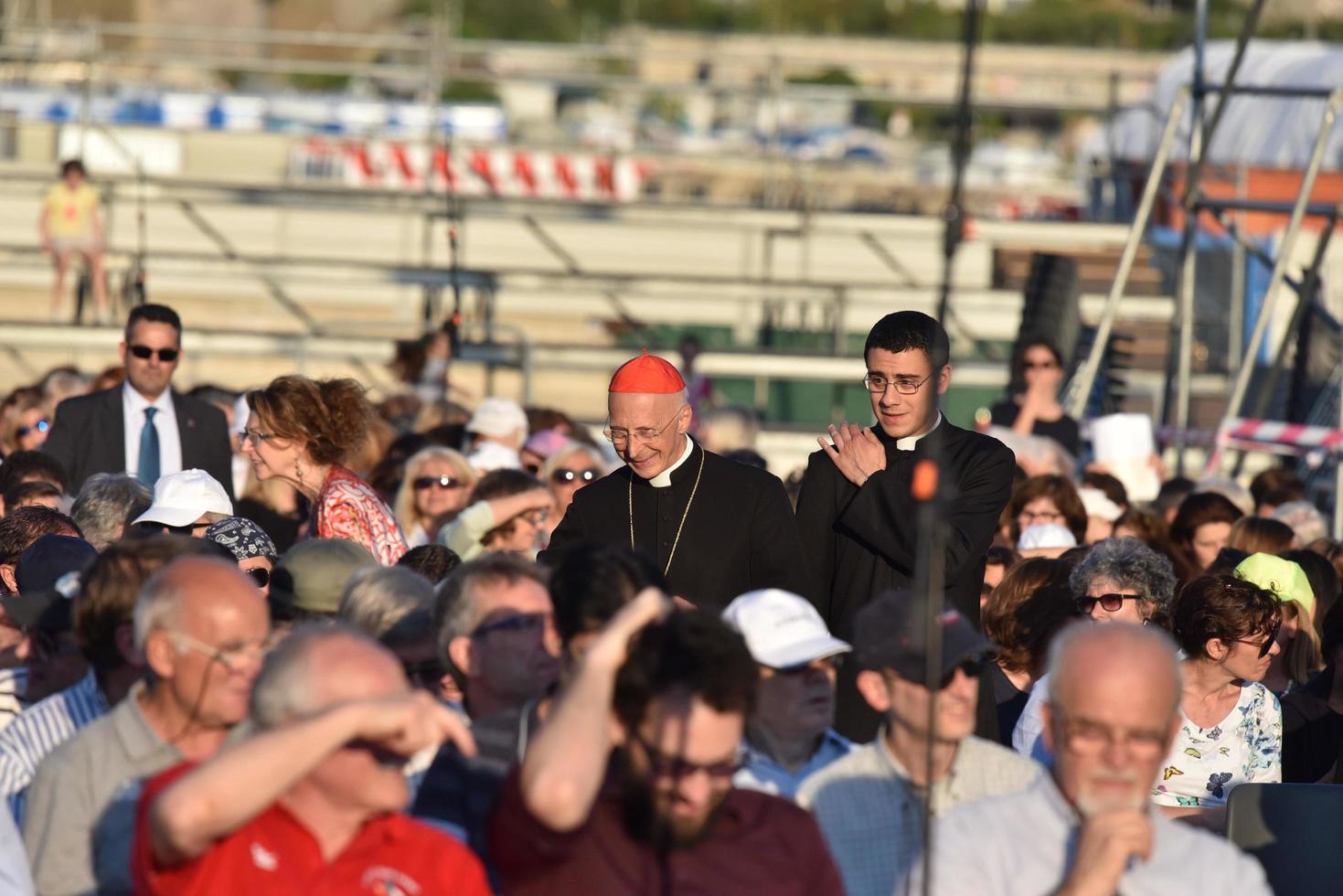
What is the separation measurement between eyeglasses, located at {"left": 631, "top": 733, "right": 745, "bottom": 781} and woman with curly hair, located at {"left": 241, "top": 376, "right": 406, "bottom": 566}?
2916mm

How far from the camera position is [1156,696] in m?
3.87

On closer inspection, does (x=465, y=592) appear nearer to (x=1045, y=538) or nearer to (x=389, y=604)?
(x=389, y=604)

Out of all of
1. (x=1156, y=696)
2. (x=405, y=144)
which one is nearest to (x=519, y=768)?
(x=1156, y=696)

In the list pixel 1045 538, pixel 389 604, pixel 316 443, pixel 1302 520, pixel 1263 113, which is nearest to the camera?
pixel 389 604

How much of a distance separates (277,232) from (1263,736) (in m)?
17.4

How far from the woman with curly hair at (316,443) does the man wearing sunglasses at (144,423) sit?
2027 mm

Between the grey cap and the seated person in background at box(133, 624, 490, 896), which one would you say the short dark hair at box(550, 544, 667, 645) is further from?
the grey cap

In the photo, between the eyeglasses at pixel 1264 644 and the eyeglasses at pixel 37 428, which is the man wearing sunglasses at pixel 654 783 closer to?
the eyeglasses at pixel 1264 644

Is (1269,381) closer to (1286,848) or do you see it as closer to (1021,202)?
(1286,848)

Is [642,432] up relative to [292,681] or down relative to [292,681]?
up

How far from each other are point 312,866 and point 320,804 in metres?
0.11

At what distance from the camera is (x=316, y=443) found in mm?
6926

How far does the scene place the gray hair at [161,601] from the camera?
4266 mm

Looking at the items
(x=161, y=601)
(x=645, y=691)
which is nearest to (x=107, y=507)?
(x=161, y=601)
